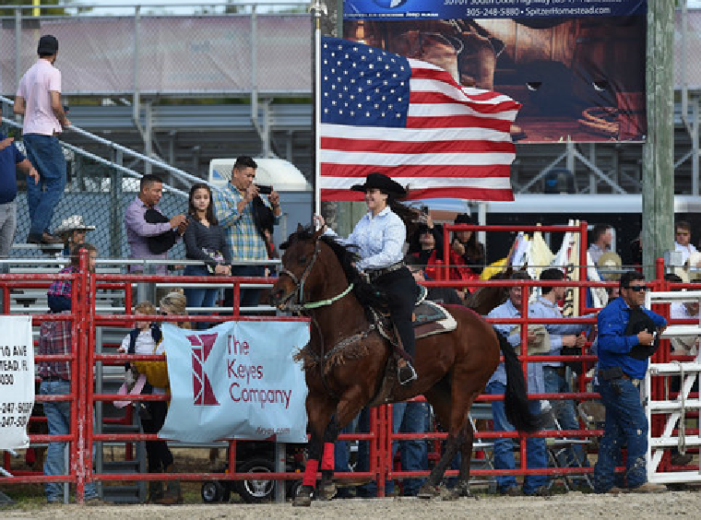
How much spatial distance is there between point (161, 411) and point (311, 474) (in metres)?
2.12

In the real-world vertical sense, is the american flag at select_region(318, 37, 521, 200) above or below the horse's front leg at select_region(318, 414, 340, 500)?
above

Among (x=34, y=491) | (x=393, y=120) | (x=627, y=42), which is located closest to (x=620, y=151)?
(x=627, y=42)

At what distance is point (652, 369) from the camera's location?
12766 mm

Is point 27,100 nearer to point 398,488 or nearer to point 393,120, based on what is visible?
point 393,120

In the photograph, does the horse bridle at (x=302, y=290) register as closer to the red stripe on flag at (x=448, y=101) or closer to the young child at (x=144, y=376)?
the young child at (x=144, y=376)

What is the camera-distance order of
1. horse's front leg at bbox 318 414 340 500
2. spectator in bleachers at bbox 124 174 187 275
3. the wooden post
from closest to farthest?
horse's front leg at bbox 318 414 340 500 → spectator in bleachers at bbox 124 174 187 275 → the wooden post

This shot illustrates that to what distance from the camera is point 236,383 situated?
40.0 ft

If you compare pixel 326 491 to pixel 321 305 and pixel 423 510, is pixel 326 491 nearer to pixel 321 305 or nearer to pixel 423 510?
pixel 423 510

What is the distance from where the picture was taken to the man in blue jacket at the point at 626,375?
12.4m

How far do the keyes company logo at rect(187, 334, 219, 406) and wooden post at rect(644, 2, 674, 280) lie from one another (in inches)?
201

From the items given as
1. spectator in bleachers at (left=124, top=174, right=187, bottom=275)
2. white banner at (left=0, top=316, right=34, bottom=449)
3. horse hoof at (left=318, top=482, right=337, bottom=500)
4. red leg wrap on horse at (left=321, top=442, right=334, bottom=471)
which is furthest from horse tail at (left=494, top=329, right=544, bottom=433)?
white banner at (left=0, top=316, right=34, bottom=449)

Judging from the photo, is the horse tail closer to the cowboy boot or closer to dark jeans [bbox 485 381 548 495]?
dark jeans [bbox 485 381 548 495]

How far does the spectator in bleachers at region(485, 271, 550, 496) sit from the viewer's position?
42.1ft

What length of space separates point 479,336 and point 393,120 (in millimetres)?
2702
